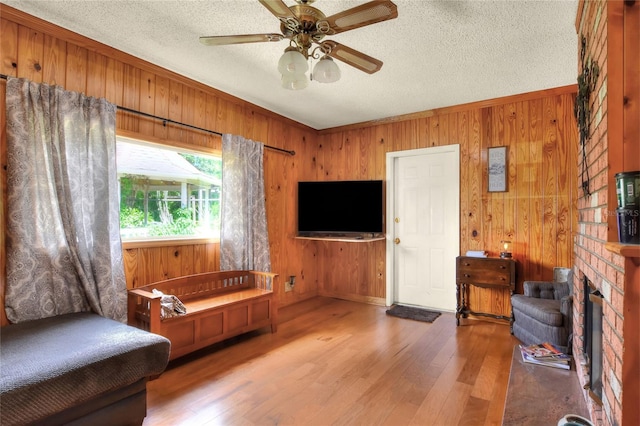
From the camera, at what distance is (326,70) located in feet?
6.17

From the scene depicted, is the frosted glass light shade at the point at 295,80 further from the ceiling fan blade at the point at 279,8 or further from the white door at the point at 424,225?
the white door at the point at 424,225

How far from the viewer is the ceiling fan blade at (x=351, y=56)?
1.87 metres

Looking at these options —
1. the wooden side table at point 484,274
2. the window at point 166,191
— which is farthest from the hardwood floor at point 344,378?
the window at point 166,191

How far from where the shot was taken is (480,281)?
3465 mm

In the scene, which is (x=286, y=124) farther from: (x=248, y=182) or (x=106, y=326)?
(x=106, y=326)

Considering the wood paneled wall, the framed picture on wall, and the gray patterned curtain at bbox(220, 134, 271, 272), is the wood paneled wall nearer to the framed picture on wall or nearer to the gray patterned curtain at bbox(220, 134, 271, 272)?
the framed picture on wall

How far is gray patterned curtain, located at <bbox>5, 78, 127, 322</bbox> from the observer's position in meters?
2.09

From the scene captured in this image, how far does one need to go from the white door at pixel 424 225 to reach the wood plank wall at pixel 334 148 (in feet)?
0.43

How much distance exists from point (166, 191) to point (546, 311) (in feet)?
11.4

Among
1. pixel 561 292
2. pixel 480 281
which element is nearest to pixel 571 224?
pixel 561 292

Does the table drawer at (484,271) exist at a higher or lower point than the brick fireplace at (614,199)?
lower

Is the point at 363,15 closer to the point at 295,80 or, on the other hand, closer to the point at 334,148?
the point at 295,80

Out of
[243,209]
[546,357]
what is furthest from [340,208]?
[546,357]

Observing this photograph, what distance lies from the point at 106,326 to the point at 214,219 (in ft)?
5.16
